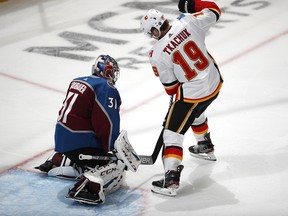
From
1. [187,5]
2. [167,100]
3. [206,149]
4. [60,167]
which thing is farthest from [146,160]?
[167,100]

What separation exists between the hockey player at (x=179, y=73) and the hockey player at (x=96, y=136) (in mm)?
206

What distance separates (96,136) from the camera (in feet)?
12.9

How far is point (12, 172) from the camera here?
4.27 metres

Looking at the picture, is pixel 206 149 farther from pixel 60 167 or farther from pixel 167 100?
pixel 167 100

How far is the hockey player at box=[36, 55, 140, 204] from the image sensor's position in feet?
12.5

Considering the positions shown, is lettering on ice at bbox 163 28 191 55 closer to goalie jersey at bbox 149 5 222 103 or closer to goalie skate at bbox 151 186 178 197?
goalie jersey at bbox 149 5 222 103

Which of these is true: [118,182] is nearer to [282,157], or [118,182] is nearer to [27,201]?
[27,201]

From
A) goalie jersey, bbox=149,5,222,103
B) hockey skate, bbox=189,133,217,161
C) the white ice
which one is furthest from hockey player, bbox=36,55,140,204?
hockey skate, bbox=189,133,217,161

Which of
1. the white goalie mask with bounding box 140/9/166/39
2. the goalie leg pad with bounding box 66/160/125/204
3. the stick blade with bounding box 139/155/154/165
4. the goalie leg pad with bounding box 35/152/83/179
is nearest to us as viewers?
the goalie leg pad with bounding box 66/160/125/204

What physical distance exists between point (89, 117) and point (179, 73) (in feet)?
1.75

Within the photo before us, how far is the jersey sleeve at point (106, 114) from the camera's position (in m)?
3.82

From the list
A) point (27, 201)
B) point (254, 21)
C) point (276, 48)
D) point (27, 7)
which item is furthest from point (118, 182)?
point (27, 7)

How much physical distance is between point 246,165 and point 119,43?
8.43 ft

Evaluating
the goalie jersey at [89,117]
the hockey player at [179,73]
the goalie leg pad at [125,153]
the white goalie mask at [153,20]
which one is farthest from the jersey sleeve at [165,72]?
the goalie leg pad at [125,153]
